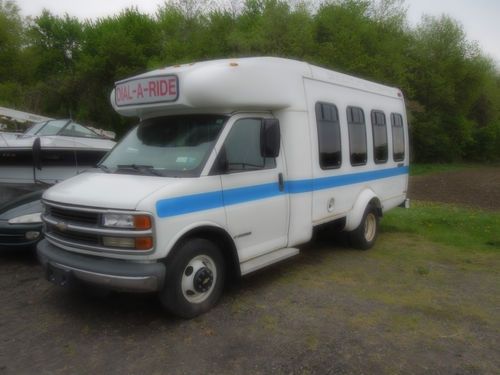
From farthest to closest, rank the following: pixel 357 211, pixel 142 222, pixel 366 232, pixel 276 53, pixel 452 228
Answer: pixel 276 53, pixel 452 228, pixel 366 232, pixel 357 211, pixel 142 222

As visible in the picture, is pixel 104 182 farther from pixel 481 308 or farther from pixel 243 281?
pixel 481 308

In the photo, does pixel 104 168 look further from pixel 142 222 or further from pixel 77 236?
pixel 142 222

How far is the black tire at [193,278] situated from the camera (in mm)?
4480

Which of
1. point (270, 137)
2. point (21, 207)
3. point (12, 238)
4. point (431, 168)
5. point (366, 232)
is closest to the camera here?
point (270, 137)

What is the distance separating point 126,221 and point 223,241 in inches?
47.3

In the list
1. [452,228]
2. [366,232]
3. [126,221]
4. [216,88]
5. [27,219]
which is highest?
[216,88]

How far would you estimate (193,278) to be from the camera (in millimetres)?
4727

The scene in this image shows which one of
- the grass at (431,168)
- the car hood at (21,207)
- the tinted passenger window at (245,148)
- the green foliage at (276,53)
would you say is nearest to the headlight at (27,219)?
the car hood at (21,207)

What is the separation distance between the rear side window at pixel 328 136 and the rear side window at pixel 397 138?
231 centimetres

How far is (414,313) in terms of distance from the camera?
4957mm

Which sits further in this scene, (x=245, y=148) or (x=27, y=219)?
(x=27, y=219)

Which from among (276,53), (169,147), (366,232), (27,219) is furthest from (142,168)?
(276,53)

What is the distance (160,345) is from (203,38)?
1074 inches

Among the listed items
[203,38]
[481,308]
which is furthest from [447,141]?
[481,308]
